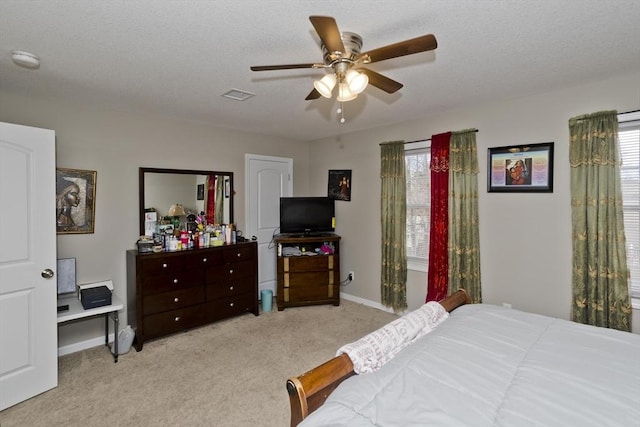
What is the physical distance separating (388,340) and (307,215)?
2.95 m

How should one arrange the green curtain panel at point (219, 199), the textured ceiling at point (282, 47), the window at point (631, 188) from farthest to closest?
the green curtain panel at point (219, 199) → the window at point (631, 188) → the textured ceiling at point (282, 47)

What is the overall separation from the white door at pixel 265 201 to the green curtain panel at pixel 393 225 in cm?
158

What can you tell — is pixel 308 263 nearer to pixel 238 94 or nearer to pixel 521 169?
pixel 238 94

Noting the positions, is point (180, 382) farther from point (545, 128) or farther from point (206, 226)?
point (545, 128)

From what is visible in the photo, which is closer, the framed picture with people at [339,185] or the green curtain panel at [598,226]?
the green curtain panel at [598,226]

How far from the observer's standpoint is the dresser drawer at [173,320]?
125 inches

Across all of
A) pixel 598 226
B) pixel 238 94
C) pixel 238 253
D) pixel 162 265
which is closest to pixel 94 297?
pixel 162 265

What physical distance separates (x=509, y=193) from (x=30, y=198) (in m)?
4.08

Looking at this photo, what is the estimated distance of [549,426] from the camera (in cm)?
108

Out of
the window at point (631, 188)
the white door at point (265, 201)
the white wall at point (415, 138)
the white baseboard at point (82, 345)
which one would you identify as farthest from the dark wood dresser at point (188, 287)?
the window at point (631, 188)

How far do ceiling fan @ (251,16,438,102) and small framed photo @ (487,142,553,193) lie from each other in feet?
5.72

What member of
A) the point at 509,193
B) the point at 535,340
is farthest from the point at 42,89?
the point at 509,193

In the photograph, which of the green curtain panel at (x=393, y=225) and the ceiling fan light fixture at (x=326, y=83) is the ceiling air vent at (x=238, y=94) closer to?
the ceiling fan light fixture at (x=326, y=83)

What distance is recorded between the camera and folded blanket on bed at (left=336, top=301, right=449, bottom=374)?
1505 millimetres
